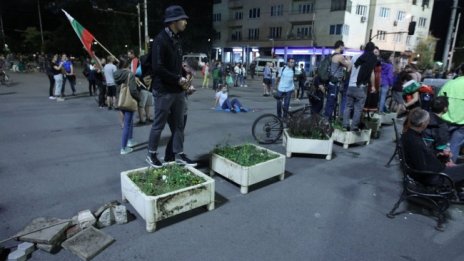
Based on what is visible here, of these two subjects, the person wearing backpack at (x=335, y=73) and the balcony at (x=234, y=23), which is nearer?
the person wearing backpack at (x=335, y=73)

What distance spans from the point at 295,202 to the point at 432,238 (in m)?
1.56

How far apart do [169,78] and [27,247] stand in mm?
2378

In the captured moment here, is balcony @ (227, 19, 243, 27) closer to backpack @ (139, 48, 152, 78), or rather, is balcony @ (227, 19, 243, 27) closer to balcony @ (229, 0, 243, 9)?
balcony @ (229, 0, 243, 9)

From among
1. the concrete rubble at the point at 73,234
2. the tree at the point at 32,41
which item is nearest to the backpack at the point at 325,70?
the concrete rubble at the point at 73,234

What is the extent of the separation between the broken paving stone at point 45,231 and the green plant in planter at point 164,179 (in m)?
0.86

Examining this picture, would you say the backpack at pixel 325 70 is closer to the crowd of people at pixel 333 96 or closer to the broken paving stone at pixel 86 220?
the crowd of people at pixel 333 96

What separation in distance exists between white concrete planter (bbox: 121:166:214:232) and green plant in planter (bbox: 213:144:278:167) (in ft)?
2.75

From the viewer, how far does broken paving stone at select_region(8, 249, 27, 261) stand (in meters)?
2.71

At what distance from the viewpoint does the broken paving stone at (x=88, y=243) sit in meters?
2.86

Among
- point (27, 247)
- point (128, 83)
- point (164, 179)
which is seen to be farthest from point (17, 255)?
point (128, 83)

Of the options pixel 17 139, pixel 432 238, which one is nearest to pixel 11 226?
pixel 17 139

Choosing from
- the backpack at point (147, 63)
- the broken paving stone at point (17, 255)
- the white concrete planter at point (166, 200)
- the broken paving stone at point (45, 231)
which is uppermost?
the backpack at point (147, 63)

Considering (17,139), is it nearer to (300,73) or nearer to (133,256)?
(133,256)

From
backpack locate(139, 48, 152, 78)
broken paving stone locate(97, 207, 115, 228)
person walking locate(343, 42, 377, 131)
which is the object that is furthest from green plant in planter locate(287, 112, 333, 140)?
broken paving stone locate(97, 207, 115, 228)
